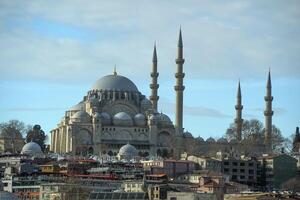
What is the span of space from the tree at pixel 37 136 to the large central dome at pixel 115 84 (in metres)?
6.07

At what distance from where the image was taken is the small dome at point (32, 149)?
87625 millimetres

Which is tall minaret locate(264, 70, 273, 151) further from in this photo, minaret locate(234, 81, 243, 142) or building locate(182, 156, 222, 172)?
building locate(182, 156, 222, 172)

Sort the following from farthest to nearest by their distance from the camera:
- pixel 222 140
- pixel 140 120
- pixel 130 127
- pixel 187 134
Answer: pixel 222 140
pixel 187 134
pixel 140 120
pixel 130 127

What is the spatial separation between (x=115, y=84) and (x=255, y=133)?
12.2m

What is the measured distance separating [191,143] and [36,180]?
100ft

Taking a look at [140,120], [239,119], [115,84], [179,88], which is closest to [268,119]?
[239,119]

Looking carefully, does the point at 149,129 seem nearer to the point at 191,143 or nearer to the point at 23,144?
the point at 191,143

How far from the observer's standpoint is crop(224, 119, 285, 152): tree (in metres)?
101

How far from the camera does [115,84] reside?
3942 inches

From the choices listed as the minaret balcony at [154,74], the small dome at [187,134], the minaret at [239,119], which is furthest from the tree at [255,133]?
the minaret balcony at [154,74]

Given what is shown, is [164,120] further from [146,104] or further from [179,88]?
[179,88]

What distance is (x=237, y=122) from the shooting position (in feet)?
332

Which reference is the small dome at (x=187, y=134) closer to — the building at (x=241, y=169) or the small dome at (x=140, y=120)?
the small dome at (x=140, y=120)

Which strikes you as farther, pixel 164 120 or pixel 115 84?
pixel 115 84
